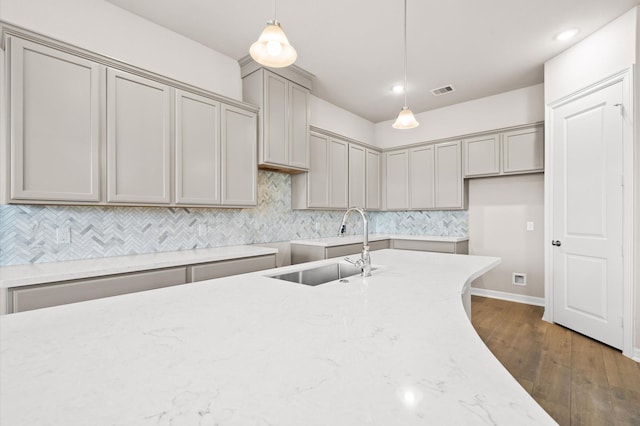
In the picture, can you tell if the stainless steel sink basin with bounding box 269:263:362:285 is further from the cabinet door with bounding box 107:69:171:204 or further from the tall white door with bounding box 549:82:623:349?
the tall white door with bounding box 549:82:623:349

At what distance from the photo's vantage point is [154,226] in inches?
107

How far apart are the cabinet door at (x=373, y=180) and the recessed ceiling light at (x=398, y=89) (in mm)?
1003

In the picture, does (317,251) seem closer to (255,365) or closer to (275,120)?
(275,120)

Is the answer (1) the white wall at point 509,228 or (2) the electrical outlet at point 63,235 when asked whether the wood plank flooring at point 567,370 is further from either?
(2) the electrical outlet at point 63,235

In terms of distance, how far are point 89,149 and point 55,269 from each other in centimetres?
83

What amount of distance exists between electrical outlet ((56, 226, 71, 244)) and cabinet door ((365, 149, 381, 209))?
3690mm

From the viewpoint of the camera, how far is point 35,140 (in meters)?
1.90

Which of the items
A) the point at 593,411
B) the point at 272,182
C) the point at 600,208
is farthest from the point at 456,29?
the point at 593,411

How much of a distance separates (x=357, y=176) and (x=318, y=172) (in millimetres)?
896

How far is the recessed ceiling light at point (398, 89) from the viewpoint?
4094 mm

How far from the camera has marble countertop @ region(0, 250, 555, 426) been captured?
1.71 feet

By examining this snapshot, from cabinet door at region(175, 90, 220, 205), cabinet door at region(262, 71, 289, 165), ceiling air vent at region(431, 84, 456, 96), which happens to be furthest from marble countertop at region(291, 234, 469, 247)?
ceiling air vent at region(431, 84, 456, 96)

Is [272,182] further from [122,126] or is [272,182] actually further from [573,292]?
[573,292]

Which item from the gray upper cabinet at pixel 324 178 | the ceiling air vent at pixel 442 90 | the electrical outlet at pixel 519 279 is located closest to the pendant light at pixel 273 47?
the gray upper cabinet at pixel 324 178
